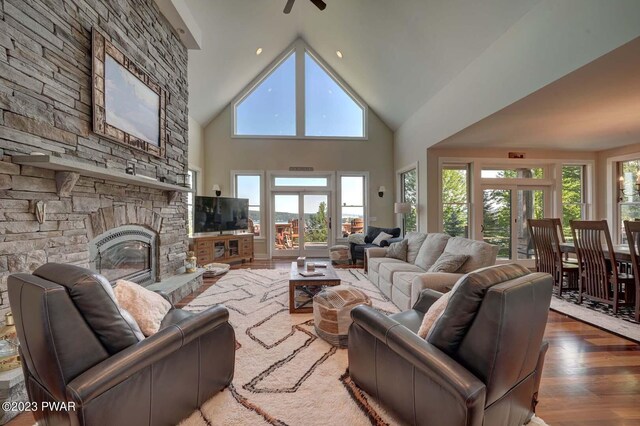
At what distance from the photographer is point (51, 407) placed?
117cm

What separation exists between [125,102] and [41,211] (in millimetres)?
1423

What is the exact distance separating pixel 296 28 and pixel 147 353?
6.92 m

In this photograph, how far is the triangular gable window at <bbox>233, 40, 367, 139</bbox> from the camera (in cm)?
704

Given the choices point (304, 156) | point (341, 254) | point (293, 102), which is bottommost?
point (341, 254)

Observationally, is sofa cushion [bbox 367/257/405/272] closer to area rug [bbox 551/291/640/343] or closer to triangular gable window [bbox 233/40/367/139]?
area rug [bbox 551/291/640/343]

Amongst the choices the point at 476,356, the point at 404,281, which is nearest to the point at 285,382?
the point at 476,356

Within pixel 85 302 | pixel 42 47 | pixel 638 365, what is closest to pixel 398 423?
pixel 85 302

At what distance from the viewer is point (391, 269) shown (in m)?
3.48

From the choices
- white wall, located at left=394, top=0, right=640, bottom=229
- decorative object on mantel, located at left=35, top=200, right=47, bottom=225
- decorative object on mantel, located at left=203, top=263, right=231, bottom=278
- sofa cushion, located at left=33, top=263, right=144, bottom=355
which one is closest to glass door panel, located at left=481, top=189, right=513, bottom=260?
white wall, located at left=394, top=0, right=640, bottom=229

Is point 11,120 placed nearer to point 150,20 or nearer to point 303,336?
point 150,20

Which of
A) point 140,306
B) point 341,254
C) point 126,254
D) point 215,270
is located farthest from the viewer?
point 341,254

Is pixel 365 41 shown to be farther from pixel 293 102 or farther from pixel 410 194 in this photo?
pixel 410 194

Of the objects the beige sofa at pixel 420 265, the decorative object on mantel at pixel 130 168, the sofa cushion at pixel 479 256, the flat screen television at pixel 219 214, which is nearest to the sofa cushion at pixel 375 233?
the beige sofa at pixel 420 265

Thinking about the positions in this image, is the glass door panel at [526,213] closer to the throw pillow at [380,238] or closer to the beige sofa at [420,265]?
the throw pillow at [380,238]
